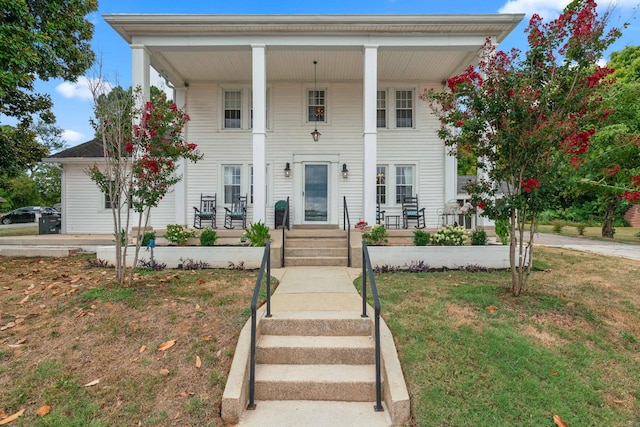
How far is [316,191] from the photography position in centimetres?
1089

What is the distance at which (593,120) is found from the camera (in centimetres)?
455

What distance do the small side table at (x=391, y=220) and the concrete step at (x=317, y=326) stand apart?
23.8 ft

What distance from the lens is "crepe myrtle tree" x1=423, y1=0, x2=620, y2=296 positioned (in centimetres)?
429

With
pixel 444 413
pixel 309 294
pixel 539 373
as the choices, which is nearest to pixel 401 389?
pixel 444 413

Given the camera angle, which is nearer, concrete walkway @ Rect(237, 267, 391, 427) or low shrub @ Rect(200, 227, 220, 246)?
concrete walkway @ Rect(237, 267, 391, 427)

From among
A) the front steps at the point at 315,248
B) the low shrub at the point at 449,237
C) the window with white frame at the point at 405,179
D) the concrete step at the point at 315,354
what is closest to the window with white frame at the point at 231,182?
the front steps at the point at 315,248

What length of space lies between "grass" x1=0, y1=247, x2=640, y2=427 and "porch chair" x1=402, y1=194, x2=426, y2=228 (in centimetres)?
495

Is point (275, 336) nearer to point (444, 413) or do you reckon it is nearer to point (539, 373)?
point (444, 413)

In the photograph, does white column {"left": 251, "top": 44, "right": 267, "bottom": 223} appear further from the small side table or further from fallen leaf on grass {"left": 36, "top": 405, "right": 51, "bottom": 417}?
fallen leaf on grass {"left": 36, "top": 405, "right": 51, "bottom": 417}

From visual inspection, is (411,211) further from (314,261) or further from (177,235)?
(177,235)

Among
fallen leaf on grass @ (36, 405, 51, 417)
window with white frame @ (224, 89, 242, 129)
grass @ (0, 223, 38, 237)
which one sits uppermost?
window with white frame @ (224, 89, 242, 129)

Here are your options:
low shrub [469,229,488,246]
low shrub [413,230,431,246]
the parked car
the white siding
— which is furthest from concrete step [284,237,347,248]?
the parked car

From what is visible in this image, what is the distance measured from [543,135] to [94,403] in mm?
5544

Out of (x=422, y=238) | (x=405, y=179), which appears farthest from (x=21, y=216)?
(x=422, y=238)
